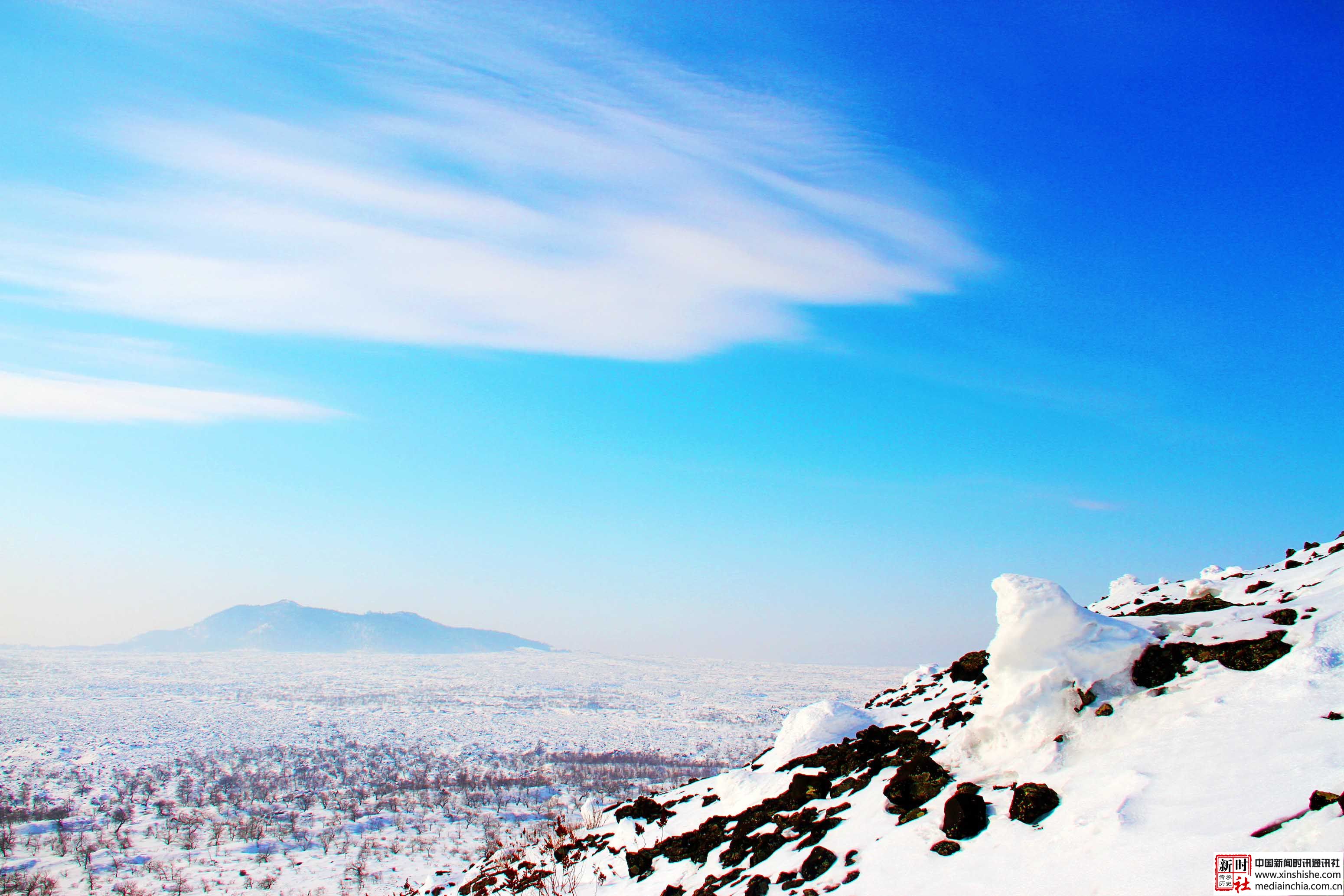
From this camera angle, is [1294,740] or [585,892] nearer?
[1294,740]

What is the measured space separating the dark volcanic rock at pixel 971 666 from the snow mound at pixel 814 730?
→ 436 centimetres

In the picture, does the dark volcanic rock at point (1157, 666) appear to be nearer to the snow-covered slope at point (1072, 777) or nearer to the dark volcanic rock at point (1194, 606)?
the snow-covered slope at point (1072, 777)

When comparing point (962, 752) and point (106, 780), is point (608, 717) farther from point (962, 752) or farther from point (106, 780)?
point (962, 752)

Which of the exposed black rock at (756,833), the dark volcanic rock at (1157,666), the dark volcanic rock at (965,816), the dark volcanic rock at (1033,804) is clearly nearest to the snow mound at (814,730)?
the exposed black rock at (756,833)

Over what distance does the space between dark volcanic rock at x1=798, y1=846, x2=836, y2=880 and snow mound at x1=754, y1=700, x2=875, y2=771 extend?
27.0 feet

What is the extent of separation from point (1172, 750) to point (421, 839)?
84.4 metres

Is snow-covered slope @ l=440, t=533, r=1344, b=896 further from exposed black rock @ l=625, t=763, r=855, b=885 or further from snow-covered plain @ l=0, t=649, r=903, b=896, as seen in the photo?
snow-covered plain @ l=0, t=649, r=903, b=896

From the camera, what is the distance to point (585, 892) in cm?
1573

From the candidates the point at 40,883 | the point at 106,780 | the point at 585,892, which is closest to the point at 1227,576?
the point at 585,892

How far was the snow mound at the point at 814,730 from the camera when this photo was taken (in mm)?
20109

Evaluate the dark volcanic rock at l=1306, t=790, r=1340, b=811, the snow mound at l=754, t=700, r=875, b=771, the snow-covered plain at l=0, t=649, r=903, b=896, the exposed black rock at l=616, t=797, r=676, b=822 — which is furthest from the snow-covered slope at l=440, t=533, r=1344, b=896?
the snow-covered plain at l=0, t=649, r=903, b=896

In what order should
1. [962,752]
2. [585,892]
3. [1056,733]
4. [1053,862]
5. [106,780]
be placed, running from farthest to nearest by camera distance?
[106,780] → [585,892] → [962,752] → [1056,733] → [1053,862]

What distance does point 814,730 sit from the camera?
20.5 metres

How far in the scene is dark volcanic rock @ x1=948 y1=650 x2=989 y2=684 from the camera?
16344 mm
